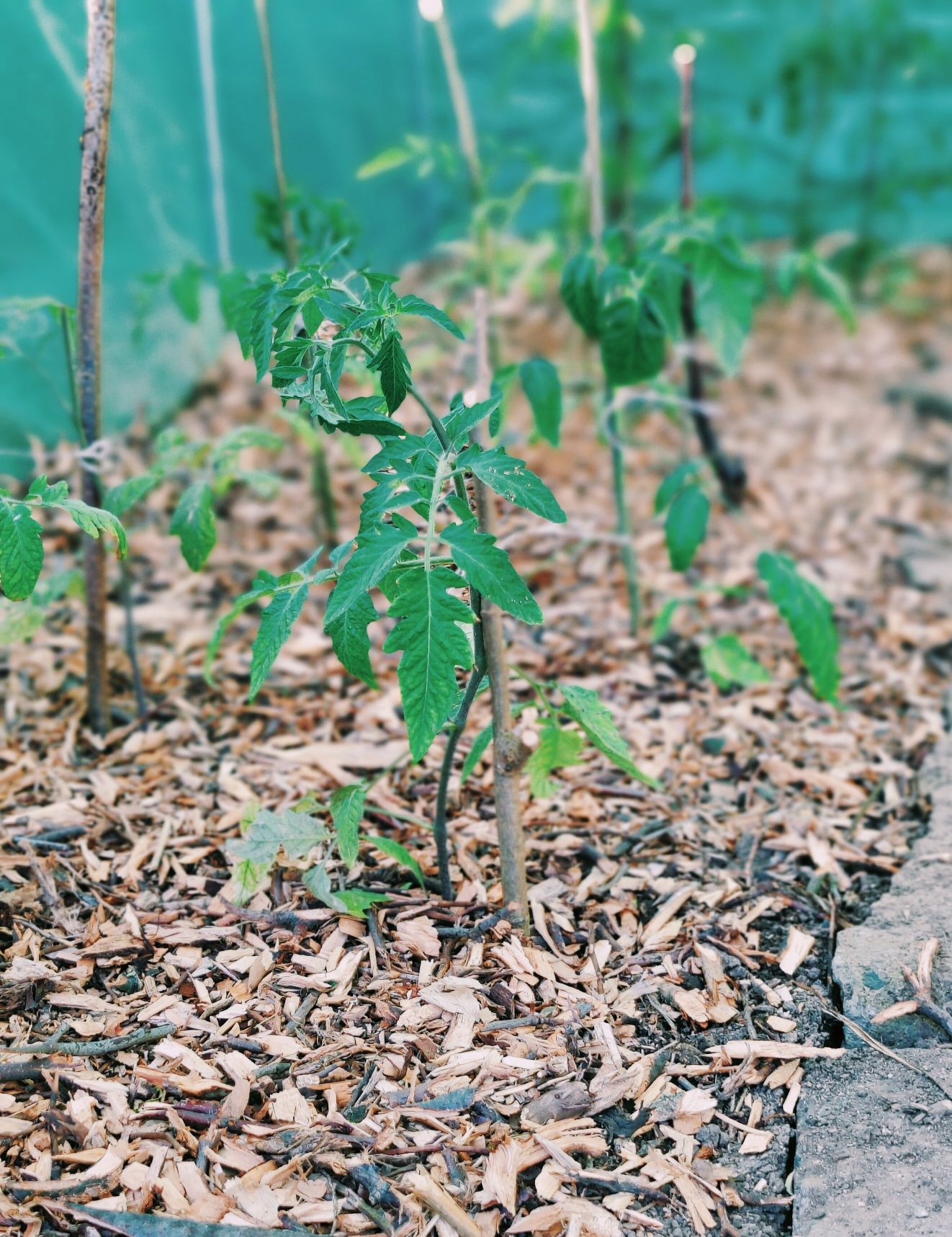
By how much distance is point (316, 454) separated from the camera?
2.60m

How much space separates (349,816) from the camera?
160 centimetres

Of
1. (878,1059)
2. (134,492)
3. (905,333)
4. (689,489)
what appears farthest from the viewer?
(905,333)

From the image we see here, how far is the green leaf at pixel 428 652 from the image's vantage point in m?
1.23

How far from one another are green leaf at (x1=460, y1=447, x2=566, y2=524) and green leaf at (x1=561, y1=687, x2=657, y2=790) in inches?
12.7

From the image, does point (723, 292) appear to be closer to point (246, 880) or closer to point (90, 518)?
point (90, 518)

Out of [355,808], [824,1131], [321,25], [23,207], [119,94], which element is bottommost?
[824,1131]

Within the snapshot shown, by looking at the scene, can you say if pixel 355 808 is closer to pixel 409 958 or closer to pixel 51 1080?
pixel 409 958

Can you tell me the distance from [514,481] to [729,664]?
112 cm

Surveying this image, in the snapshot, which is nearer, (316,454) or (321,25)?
(316,454)

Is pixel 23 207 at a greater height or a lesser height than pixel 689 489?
greater

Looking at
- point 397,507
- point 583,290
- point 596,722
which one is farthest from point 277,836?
point 583,290

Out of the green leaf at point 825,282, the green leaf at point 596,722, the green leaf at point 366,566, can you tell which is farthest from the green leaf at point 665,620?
the green leaf at point 366,566

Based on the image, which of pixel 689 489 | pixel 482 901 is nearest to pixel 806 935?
pixel 482 901

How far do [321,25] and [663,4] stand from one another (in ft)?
5.05
